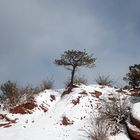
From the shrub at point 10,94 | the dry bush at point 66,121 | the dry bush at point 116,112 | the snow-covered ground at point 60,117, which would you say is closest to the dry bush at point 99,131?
the snow-covered ground at point 60,117

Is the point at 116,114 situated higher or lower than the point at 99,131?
higher

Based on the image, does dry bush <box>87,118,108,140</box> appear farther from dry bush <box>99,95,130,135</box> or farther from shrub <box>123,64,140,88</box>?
shrub <box>123,64,140,88</box>

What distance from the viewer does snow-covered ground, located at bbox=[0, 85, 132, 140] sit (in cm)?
2380

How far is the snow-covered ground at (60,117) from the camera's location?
23797 mm

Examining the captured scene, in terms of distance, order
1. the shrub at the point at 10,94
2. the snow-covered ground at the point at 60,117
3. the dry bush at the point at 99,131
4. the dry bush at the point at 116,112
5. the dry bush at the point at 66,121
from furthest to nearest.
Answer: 1. the shrub at the point at 10,94
2. the dry bush at the point at 66,121
3. the dry bush at the point at 116,112
4. the snow-covered ground at the point at 60,117
5. the dry bush at the point at 99,131

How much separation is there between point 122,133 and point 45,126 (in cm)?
572

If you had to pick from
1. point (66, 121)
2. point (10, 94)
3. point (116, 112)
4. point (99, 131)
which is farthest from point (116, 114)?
point (10, 94)

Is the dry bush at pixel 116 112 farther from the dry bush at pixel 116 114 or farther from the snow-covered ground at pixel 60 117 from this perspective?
the snow-covered ground at pixel 60 117

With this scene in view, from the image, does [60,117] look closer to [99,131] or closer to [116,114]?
[116,114]

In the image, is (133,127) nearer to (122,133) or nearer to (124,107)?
(122,133)

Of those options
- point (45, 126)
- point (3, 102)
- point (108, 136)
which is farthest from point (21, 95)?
point (108, 136)

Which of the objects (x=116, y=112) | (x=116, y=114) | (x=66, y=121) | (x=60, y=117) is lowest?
(x=66, y=121)

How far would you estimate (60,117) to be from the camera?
2647 cm

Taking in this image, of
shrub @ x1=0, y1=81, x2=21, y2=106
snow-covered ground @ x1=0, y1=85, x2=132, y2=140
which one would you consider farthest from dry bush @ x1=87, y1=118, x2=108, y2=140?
shrub @ x1=0, y1=81, x2=21, y2=106
